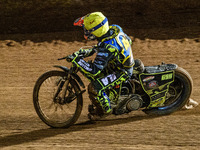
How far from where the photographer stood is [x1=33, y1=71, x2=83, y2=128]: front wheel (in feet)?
18.7

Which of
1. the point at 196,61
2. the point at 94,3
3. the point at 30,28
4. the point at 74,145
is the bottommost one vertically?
the point at 74,145

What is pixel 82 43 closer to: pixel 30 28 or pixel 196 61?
pixel 30 28

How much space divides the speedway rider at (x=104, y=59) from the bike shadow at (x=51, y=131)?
0.87ft

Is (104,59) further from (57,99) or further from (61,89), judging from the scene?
(57,99)

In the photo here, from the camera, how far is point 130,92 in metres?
5.91

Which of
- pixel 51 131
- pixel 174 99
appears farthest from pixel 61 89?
pixel 174 99

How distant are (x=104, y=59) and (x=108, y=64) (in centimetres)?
39

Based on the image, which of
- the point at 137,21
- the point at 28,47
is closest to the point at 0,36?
the point at 28,47

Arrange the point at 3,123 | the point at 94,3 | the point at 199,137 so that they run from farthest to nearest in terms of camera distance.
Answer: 1. the point at 94,3
2. the point at 3,123
3. the point at 199,137

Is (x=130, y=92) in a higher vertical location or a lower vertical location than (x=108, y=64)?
lower

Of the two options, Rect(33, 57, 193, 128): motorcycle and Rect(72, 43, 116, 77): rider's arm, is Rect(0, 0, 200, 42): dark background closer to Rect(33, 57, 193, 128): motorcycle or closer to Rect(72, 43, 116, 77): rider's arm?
Rect(33, 57, 193, 128): motorcycle

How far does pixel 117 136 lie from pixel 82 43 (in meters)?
5.07

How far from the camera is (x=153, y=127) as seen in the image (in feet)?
18.8

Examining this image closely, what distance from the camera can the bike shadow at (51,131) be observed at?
5.62 meters
